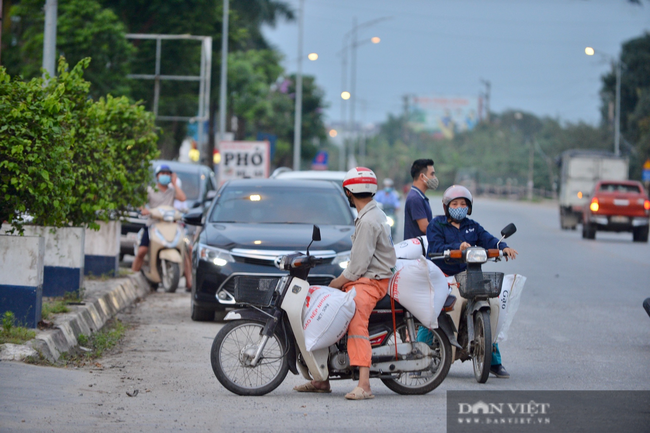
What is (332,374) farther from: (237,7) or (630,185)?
(237,7)

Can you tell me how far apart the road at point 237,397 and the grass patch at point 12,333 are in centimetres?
51

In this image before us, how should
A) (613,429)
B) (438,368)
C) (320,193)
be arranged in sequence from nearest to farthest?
(613,429) → (438,368) → (320,193)

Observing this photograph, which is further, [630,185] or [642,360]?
[630,185]

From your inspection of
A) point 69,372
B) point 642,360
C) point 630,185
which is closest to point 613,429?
point 642,360

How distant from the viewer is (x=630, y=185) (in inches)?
1238

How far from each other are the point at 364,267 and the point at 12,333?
318 cm

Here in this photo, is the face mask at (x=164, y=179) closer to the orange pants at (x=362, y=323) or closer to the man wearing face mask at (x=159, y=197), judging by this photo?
the man wearing face mask at (x=159, y=197)

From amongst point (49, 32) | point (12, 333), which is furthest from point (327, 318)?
point (49, 32)

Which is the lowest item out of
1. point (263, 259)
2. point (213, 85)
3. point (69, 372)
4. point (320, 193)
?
point (69, 372)

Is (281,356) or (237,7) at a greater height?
(237,7)

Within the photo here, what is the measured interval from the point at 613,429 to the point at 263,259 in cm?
517

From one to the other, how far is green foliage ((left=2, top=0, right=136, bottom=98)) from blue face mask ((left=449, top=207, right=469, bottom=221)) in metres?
24.6

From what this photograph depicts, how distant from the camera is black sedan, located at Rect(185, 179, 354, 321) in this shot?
10.4 meters

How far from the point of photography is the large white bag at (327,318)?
22.3ft
